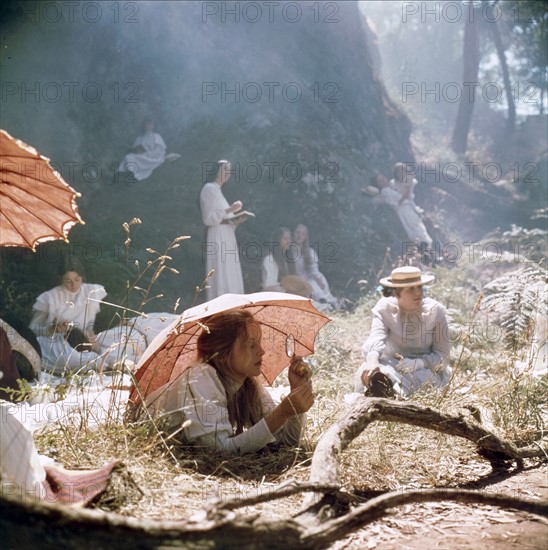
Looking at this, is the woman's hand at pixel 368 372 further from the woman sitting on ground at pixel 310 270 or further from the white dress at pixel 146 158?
the white dress at pixel 146 158

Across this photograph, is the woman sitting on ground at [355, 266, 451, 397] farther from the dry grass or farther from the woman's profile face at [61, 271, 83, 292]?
the woman's profile face at [61, 271, 83, 292]

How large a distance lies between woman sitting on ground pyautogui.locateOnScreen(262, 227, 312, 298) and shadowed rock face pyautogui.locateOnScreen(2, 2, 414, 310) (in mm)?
676

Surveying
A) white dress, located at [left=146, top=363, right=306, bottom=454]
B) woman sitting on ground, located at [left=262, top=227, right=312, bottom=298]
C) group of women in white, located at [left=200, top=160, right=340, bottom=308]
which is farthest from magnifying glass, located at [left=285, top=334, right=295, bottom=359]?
woman sitting on ground, located at [left=262, top=227, right=312, bottom=298]

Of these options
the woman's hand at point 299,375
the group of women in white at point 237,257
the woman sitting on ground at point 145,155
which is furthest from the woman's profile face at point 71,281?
the woman sitting on ground at point 145,155

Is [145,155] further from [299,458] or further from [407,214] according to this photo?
[299,458]

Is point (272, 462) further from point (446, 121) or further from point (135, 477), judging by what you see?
point (446, 121)

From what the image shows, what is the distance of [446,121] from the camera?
34.0m

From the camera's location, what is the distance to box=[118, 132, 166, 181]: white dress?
1472 cm

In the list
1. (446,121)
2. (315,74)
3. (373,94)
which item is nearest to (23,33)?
(315,74)

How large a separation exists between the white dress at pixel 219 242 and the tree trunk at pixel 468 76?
15.2 m

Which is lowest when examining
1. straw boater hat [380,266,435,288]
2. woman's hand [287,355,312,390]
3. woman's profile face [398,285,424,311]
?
woman's hand [287,355,312,390]

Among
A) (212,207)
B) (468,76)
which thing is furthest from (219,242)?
(468,76)

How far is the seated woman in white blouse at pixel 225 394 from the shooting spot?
3.61m

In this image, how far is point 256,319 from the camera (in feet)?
13.2
